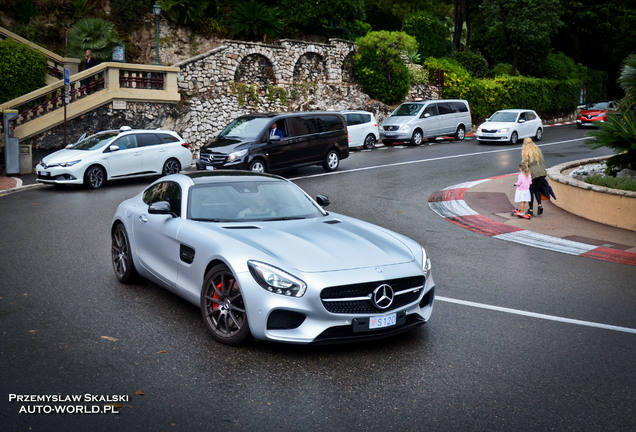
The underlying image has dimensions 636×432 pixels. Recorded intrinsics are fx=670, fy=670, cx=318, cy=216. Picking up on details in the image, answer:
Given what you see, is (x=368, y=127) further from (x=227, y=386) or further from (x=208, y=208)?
(x=227, y=386)

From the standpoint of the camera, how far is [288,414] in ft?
15.9

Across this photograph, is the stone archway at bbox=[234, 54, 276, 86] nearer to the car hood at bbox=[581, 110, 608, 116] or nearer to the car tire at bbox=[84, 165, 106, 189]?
the car tire at bbox=[84, 165, 106, 189]

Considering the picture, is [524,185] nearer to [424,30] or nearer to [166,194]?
[166,194]

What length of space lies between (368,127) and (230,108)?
20.6ft

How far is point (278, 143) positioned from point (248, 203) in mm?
12534

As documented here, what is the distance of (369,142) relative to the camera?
95.8 ft

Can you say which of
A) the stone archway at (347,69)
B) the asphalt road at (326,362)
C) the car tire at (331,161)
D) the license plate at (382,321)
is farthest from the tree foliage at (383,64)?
the license plate at (382,321)

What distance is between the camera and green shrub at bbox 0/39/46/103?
Result: 77.2 feet

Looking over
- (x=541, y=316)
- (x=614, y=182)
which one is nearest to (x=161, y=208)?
(x=541, y=316)

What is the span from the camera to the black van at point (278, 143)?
62.2ft

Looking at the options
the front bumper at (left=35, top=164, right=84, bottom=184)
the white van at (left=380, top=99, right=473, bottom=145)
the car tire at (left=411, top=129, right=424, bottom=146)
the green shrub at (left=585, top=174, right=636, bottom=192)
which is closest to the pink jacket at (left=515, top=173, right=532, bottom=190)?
the green shrub at (left=585, top=174, right=636, bottom=192)

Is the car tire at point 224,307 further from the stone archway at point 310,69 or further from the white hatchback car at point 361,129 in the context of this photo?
the stone archway at point 310,69

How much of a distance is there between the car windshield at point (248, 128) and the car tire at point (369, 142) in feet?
31.8

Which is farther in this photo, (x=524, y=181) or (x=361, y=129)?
(x=361, y=129)
